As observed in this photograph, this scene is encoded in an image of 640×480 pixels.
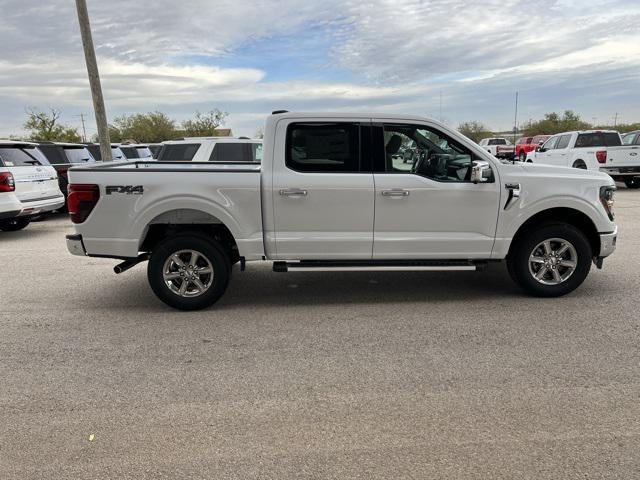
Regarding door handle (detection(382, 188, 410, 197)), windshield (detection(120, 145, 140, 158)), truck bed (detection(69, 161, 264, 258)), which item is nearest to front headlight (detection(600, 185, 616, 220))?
door handle (detection(382, 188, 410, 197))

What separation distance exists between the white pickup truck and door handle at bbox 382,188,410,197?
0.03 ft

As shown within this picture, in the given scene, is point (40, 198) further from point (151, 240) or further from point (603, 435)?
point (603, 435)

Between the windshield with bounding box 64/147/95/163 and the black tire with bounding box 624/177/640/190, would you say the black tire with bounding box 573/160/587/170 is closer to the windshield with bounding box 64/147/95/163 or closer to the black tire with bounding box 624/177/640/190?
the black tire with bounding box 624/177/640/190

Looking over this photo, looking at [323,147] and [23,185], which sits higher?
[323,147]

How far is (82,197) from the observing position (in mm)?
5062

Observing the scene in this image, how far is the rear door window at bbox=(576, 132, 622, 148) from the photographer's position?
16.4m

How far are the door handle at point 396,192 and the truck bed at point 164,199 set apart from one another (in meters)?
1.29

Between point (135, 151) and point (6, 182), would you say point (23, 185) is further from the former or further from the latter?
point (135, 151)

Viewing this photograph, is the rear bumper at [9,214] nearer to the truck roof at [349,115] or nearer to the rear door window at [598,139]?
the truck roof at [349,115]

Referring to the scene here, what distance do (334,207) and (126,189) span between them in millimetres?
2098

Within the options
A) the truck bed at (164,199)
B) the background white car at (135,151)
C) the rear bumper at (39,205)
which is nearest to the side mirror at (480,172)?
the truck bed at (164,199)

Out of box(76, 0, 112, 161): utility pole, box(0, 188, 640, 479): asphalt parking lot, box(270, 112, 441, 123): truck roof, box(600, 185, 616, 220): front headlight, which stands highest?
box(76, 0, 112, 161): utility pole

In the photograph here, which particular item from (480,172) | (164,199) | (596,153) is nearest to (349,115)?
(480,172)

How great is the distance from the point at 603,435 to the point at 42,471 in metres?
3.17
